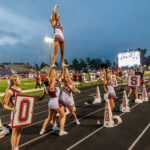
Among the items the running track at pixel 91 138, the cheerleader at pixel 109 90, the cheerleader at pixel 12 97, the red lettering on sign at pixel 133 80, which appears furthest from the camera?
the red lettering on sign at pixel 133 80

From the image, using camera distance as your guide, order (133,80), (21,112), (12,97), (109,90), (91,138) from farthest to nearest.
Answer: (133,80), (109,90), (91,138), (12,97), (21,112)

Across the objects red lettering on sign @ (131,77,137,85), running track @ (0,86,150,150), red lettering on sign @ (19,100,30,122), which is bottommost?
running track @ (0,86,150,150)

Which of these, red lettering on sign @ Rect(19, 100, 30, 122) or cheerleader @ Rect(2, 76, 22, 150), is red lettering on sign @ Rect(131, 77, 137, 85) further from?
cheerleader @ Rect(2, 76, 22, 150)

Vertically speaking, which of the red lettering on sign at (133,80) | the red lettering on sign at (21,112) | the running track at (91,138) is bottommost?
the running track at (91,138)

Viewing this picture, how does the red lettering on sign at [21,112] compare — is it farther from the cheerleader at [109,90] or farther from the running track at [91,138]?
the cheerleader at [109,90]

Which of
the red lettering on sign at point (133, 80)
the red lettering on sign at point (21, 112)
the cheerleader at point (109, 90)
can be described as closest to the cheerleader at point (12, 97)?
the red lettering on sign at point (21, 112)

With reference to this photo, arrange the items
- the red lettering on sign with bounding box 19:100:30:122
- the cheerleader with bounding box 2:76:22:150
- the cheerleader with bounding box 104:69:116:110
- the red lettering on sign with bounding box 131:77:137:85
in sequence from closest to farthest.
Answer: the red lettering on sign with bounding box 19:100:30:122 → the cheerleader with bounding box 2:76:22:150 → the cheerleader with bounding box 104:69:116:110 → the red lettering on sign with bounding box 131:77:137:85

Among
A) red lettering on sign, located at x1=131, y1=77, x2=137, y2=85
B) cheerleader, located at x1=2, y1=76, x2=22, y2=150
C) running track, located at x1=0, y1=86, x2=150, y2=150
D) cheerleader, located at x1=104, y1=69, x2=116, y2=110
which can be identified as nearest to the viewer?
cheerleader, located at x1=2, y1=76, x2=22, y2=150

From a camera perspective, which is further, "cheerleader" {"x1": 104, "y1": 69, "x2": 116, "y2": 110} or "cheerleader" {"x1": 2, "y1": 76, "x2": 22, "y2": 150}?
"cheerleader" {"x1": 104, "y1": 69, "x2": 116, "y2": 110}

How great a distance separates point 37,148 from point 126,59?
2186 inches

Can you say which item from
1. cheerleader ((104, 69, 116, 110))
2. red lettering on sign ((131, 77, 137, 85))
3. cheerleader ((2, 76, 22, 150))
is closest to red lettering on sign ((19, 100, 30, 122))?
cheerleader ((2, 76, 22, 150))

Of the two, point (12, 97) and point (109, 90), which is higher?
point (12, 97)

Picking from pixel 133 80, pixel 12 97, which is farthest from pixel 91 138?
pixel 133 80

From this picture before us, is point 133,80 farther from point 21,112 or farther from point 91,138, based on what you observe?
point 21,112
